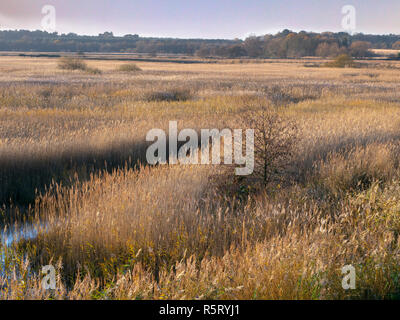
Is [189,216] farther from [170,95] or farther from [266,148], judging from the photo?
[170,95]

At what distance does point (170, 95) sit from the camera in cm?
2000

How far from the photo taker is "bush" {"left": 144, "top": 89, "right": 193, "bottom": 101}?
62.0ft

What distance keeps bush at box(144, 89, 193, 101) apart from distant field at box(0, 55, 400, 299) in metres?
5.80

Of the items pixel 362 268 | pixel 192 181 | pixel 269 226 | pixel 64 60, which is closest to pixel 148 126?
pixel 192 181

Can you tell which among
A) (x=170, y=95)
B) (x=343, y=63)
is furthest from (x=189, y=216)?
(x=343, y=63)

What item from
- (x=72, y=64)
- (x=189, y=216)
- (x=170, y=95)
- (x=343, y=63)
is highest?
(x=343, y=63)

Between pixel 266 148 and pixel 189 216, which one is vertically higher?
pixel 266 148

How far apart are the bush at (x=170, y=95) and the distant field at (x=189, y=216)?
19.0 ft

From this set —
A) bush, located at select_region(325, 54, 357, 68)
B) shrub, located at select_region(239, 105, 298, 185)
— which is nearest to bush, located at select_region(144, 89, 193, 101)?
shrub, located at select_region(239, 105, 298, 185)

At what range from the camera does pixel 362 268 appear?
378 cm

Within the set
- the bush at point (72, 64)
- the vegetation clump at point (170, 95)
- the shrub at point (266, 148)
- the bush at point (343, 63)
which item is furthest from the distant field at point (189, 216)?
the bush at point (343, 63)

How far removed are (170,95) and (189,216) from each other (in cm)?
1518

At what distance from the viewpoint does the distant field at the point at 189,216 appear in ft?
11.8
